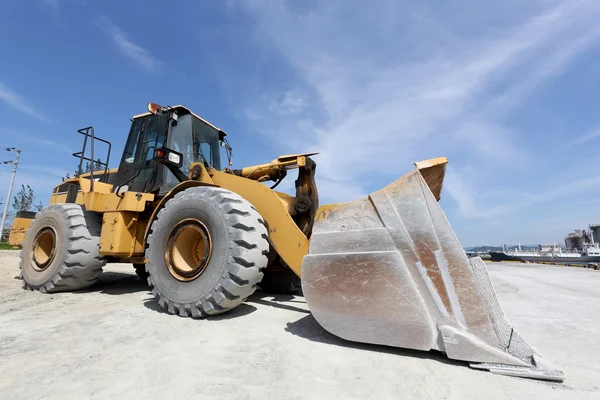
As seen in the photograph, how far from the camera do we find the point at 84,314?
3.22 m

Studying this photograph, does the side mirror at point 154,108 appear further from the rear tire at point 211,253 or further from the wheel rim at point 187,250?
the wheel rim at point 187,250

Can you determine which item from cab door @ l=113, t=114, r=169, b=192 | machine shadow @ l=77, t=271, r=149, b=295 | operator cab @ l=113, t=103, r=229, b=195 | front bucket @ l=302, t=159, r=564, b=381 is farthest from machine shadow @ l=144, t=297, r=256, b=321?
cab door @ l=113, t=114, r=169, b=192

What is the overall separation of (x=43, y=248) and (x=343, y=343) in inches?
211

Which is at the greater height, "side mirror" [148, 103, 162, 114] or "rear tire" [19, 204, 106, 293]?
"side mirror" [148, 103, 162, 114]

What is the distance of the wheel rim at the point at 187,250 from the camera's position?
3254mm

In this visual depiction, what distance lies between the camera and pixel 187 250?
369cm

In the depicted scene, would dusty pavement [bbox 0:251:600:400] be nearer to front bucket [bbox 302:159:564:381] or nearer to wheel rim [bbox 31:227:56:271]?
front bucket [bbox 302:159:564:381]

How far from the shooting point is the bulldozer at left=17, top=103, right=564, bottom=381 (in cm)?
215

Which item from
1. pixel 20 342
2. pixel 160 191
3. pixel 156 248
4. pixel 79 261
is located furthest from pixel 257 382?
pixel 79 261

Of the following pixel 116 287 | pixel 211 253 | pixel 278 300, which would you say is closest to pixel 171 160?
pixel 211 253

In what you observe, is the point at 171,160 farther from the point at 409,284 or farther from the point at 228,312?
the point at 409,284

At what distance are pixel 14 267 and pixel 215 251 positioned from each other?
8.19 meters

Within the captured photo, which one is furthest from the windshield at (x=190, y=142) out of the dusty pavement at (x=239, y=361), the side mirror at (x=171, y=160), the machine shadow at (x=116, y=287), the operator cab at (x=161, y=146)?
the dusty pavement at (x=239, y=361)

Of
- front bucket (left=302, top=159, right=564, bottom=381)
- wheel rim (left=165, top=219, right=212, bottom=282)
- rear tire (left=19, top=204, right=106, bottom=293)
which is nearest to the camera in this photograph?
front bucket (left=302, top=159, right=564, bottom=381)
